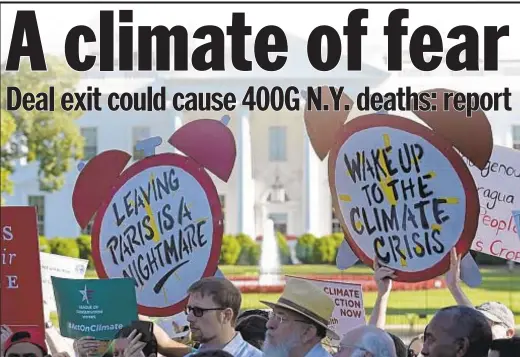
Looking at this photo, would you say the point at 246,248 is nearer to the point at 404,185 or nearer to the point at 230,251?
the point at 230,251

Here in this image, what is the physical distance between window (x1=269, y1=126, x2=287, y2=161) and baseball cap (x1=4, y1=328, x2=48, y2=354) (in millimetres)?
1428

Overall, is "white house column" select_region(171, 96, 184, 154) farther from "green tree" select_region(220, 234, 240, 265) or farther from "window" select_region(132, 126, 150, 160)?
"green tree" select_region(220, 234, 240, 265)

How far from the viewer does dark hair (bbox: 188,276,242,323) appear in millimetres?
5520

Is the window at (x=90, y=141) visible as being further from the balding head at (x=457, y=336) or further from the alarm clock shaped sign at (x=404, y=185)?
the balding head at (x=457, y=336)

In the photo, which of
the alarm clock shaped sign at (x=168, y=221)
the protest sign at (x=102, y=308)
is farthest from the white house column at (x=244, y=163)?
the protest sign at (x=102, y=308)

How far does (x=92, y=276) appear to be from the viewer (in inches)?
285

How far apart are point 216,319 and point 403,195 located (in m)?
1.35

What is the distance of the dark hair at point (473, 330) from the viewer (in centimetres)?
489

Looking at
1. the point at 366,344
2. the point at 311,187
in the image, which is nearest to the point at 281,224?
the point at 311,187

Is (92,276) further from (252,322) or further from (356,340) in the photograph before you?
(356,340)

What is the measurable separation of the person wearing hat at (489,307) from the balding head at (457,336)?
93cm

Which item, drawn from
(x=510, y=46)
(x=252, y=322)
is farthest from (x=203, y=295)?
(x=510, y=46)

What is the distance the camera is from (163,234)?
6852 millimetres

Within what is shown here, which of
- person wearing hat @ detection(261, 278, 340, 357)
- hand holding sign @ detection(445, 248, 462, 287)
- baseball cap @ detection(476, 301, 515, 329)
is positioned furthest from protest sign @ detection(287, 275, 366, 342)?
person wearing hat @ detection(261, 278, 340, 357)
